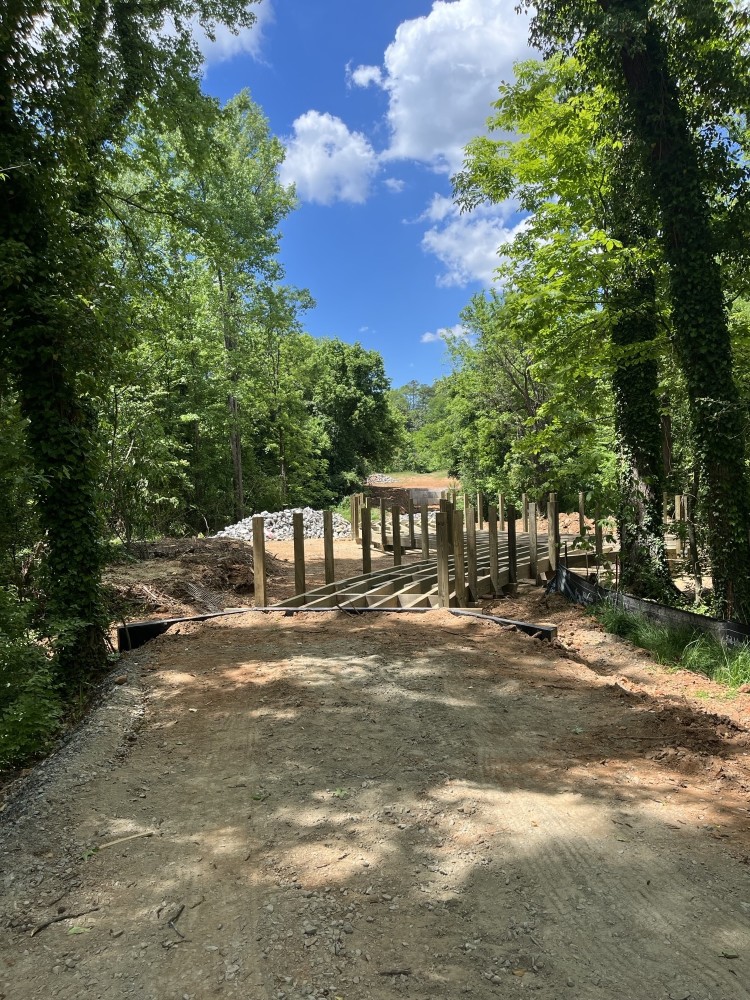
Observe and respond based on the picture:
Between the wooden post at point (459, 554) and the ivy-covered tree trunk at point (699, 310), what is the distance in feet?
10.4

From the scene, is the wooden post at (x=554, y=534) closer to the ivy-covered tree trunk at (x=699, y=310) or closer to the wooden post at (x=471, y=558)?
the wooden post at (x=471, y=558)

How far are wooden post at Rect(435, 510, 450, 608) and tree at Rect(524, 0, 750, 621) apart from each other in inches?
132

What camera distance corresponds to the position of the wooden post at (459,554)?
888cm

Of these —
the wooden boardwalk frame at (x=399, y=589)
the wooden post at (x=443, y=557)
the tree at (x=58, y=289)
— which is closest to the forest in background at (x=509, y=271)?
the tree at (x=58, y=289)

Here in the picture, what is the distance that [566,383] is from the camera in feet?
34.2

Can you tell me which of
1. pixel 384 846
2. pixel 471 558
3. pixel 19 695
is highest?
pixel 471 558

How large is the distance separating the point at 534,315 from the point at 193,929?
9073 millimetres

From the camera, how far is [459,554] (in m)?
8.88

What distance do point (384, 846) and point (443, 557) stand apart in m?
5.60

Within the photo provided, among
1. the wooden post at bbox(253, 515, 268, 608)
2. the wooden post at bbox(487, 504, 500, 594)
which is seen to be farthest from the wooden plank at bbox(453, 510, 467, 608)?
the wooden post at bbox(253, 515, 268, 608)

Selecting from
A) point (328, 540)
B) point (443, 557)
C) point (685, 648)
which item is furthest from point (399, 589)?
point (685, 648)

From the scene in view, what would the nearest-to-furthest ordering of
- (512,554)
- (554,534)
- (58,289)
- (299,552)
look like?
(58,289) → (299,552) → (512,554) → (554,534)

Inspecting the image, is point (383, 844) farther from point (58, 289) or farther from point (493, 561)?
point (493, 561)

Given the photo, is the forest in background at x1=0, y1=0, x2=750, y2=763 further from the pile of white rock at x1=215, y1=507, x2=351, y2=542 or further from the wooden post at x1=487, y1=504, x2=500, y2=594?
the pile of white rock at x1=215, y1=507, x2=351, y2=542
